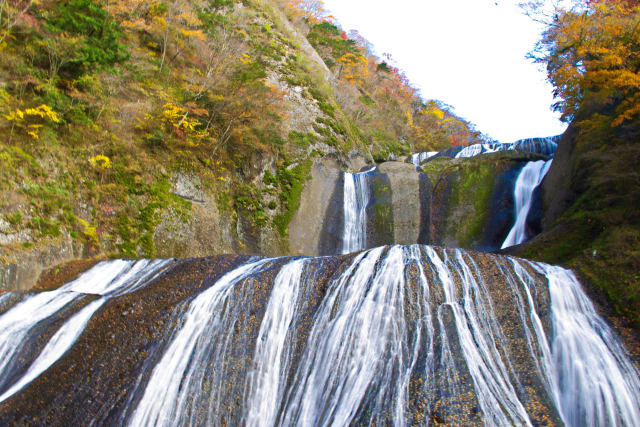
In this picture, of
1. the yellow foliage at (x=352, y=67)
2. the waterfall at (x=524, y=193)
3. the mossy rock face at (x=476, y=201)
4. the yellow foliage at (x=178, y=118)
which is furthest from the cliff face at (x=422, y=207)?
the yellow foliage at (x=352, y=67)

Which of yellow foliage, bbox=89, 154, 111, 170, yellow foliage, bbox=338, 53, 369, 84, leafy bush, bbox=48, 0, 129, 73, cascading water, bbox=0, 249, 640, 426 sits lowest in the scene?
cascading water, bbox=0, 249, 640, 426

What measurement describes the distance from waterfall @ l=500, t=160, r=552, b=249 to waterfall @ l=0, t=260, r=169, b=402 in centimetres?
1111

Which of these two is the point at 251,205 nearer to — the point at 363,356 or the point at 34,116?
the point at 34,116

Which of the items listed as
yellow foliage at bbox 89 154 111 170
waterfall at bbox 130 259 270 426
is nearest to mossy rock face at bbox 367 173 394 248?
waterfall at bbox 130 259 270 426

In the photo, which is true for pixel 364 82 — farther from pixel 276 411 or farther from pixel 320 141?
pixel 276 411

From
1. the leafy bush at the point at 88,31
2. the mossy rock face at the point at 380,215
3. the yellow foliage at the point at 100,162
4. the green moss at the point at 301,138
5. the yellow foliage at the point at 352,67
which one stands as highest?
the yellow foliage at the point at 352,67

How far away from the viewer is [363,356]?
4430 mm

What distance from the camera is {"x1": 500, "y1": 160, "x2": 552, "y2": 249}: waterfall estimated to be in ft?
38.6

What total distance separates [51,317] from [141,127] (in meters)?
6.36

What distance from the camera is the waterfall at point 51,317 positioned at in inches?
204

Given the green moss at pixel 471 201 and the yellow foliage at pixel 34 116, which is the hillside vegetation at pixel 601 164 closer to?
the green moss at pixel 471 201

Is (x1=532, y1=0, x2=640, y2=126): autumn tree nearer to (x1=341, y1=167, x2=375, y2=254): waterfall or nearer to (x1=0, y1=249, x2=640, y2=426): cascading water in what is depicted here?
(x1=0, y1=249, x2=640, y2=426): cascading water

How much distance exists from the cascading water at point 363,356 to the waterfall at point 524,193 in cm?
674

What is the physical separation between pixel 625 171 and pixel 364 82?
2644 centimetres
